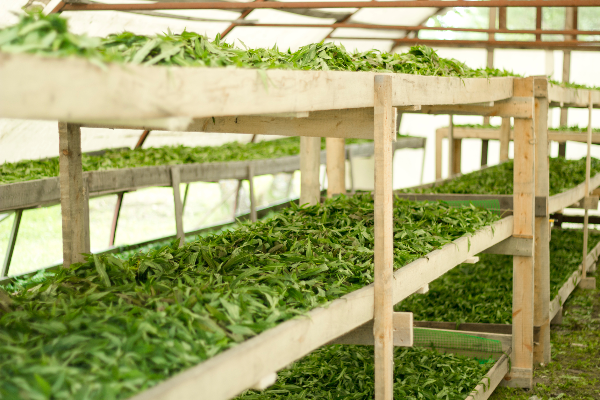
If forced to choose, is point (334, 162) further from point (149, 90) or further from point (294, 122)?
point (149, 90)

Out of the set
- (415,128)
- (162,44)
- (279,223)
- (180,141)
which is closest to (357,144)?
(180,141)

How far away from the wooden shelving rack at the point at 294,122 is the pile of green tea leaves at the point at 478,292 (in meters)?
0.81

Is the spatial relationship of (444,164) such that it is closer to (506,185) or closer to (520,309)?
(506,185)

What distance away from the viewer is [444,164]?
17.1 m

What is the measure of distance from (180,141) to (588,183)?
6.99 m

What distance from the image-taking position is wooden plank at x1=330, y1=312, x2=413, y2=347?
2.77 metres

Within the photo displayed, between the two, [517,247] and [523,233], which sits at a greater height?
[523,233]

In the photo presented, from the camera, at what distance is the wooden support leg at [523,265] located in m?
4.59

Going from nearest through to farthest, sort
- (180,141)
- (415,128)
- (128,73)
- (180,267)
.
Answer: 1. (128,73)
2. (180,267)
3. (180,141)
4. (415,128)

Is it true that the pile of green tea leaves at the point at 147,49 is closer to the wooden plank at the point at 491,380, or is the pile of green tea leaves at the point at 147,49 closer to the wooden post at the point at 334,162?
the wooden plank at the point at 491,380

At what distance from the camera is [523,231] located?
461cm

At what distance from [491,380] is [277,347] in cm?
276

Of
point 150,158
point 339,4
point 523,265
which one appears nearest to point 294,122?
point 523,265

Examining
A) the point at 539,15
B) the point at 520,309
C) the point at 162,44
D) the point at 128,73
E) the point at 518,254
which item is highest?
the point at 539,15
